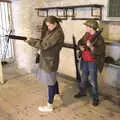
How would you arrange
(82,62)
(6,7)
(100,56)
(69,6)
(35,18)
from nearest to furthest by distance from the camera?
1. (100,56)
2. (82,62)
3. (69,6)
4. (35,18)
5. (6,7)

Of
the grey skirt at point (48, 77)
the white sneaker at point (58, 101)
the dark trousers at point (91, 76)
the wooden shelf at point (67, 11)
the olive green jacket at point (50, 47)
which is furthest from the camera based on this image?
the wooden shelf at point (67, 11)

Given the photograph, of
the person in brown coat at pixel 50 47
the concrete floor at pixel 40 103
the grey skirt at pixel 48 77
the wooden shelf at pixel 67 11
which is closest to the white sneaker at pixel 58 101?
the concrete floor at pixel 40 103

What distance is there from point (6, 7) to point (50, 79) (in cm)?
272

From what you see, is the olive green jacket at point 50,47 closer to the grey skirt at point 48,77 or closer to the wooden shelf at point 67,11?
the grey skirt at point 48,77

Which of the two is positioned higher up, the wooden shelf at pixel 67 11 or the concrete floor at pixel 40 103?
the wooden shelf at pixel 67 11

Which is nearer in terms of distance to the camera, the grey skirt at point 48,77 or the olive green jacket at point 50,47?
the olive green jacket at point 50,47

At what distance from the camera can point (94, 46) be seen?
8.25 ft

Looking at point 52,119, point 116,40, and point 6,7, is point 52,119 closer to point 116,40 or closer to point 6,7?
point 116,40

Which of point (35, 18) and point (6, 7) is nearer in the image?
point (35, 18)

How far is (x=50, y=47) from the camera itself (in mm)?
2357

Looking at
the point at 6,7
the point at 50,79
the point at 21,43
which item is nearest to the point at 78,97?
the point at 50,79

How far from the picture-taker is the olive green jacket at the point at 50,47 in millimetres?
2338

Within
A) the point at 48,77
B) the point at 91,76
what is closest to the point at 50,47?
the point at 48,77

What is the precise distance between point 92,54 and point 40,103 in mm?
996
